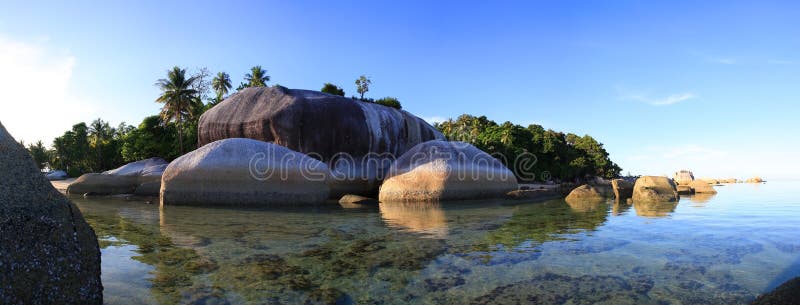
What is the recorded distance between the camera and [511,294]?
392cm

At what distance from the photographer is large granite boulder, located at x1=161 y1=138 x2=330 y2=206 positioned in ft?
47.3

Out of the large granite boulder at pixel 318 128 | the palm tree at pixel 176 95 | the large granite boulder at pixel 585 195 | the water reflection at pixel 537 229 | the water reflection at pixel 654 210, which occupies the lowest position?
the water reflection at pixel 654 210

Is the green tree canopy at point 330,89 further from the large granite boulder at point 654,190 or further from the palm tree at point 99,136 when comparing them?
the palm tree at point 99,136

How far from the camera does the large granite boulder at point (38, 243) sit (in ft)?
8.96

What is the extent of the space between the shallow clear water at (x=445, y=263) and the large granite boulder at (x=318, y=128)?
11.2 m

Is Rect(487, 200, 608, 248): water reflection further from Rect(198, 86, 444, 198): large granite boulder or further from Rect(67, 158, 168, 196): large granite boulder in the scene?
Rect(67, 158, 168, 196): large granite boulder

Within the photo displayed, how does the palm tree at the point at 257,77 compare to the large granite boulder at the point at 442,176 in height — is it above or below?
above

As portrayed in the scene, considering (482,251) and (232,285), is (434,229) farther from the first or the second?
(232,285)

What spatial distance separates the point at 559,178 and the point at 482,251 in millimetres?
45504

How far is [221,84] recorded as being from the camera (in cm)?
4234

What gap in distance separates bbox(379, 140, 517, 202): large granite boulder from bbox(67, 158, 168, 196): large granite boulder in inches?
501

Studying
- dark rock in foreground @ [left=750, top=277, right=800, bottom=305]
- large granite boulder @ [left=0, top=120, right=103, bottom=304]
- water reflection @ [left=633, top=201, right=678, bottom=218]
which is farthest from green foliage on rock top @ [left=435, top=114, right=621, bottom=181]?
large granite boulder @ [left=0, top=120, right=103, bottom=304]

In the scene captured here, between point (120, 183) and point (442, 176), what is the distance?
18.8 metres

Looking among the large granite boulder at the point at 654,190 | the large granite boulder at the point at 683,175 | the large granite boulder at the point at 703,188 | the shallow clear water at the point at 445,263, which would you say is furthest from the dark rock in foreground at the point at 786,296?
the large granite boulder at the point at 683,175
